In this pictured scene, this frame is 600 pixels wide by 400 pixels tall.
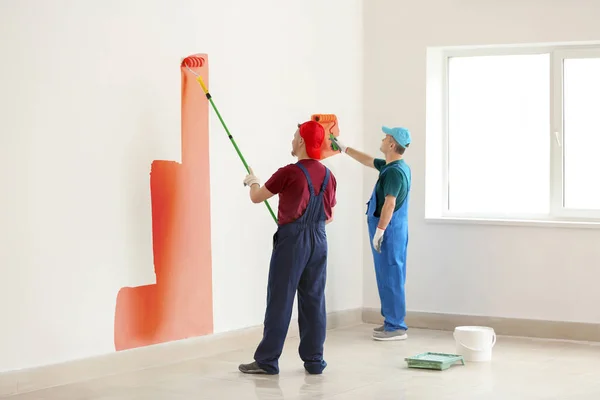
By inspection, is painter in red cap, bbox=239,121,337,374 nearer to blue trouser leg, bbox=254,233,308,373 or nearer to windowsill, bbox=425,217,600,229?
blue trouser leg, bbox=254,233,308,373

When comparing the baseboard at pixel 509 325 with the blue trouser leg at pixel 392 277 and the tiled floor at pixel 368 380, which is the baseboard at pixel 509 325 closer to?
the tiled floor at pixel 368 380

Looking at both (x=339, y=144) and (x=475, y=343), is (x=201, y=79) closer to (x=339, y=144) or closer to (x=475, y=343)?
(x=339, y=144)

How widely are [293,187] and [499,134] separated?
7.49 feet

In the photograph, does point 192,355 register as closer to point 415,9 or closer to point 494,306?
point 494,306

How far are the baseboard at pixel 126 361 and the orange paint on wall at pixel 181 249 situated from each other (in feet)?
0.16

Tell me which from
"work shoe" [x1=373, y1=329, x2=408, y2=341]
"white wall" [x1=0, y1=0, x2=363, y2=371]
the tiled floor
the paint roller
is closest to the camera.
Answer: "white wall" [x1=0, y1=0, x2=363, y2=371]

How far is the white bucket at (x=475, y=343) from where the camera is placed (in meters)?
5.04

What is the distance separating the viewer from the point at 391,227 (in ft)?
18.8

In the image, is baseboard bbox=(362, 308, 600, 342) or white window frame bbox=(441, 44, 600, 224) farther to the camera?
white window frame bbox=(441, 44, 600, 224)

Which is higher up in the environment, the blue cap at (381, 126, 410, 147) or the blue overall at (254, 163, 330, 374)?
the blue cap at (381, 126, 410, 147)

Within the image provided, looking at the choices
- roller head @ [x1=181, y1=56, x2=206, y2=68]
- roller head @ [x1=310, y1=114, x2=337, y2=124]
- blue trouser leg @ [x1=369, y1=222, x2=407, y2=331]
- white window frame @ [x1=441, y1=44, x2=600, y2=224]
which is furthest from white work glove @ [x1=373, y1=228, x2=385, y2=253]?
roller head @ [x1=181, y1=56, x2=206, y2=68]

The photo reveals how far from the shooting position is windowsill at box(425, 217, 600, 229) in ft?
19.0

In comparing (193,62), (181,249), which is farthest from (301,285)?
(193,62)

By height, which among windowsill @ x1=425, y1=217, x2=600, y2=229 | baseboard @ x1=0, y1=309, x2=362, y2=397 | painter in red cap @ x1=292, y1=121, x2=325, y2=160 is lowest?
baseboard @ x1=0, y1=309, x2=362, y2=397
